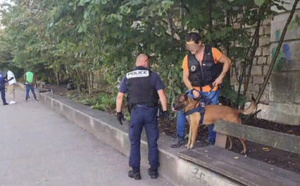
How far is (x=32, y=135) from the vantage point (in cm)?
874

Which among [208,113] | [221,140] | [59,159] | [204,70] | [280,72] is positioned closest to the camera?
[221,140]

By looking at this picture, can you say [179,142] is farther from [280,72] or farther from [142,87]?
[280,72]

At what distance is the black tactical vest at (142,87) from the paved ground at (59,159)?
3.96 feet

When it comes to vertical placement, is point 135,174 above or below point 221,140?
below

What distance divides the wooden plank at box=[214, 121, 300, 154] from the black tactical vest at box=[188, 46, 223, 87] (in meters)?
0.79

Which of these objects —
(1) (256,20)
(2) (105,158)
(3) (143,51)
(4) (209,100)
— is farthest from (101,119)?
(1) (256,20)

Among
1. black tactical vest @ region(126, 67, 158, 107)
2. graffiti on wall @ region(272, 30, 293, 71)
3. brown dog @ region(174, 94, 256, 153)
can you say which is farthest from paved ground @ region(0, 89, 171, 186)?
graffiti on wall @ region(272, 30, 293, 71)

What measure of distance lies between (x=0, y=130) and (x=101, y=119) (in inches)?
150

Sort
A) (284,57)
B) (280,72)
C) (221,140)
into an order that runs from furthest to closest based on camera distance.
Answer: (280,72) → (284,57) → (221,140)

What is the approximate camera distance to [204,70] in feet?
15.9

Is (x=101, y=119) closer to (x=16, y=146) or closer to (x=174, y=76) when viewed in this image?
(x=16, y=146)

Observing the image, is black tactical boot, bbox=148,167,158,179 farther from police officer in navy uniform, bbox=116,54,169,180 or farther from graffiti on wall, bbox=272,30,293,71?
graffiti on wall, bbox=272,30,293,71

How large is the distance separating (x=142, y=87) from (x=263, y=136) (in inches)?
74.2

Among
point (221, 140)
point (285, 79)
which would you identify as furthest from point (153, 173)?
point (285, 79)
